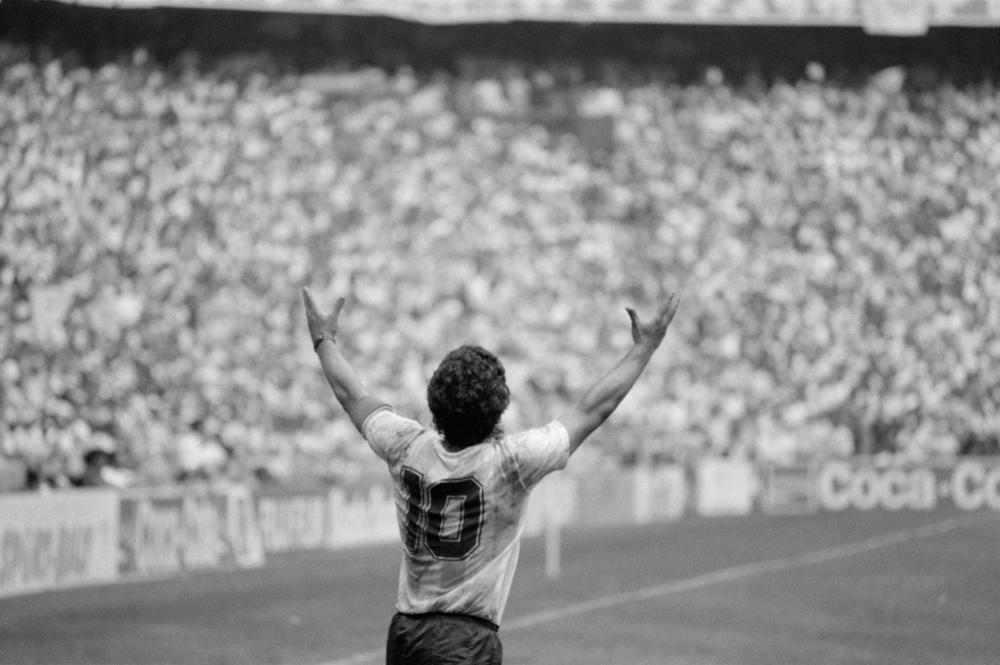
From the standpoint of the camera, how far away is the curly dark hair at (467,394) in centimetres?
464

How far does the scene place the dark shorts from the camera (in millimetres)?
4664

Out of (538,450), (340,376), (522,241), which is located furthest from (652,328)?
(522,241)

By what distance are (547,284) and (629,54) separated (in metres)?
9.14

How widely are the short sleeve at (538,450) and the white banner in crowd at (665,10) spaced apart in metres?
35.1

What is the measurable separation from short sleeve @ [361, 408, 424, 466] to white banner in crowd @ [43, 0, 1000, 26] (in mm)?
34869

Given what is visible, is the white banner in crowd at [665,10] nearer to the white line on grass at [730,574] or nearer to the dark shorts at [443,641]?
the white line on grass at [730,574]

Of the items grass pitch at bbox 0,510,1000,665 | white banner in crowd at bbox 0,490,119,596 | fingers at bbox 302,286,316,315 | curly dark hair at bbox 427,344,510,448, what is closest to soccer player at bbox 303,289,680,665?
curly dark hair at bbox 427,344,510,448

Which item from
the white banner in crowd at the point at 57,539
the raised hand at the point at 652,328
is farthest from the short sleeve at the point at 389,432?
the white banner in crowd at the point at 57,539

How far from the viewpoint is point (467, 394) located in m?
4.64

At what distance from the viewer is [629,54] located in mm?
44500

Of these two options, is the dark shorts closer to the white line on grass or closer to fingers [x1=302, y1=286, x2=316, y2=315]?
fingers [x1=302, y1=286, x2=316, y2=315]

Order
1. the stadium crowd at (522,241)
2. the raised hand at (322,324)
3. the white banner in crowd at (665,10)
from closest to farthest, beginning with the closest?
1. the raised hand at (322,324)
2. the stadium crowd at (522,241)
3. the white banner in crowd at (665,10)

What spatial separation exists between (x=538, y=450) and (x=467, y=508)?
0.27m

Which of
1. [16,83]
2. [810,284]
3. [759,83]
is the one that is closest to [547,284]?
[810,284]
